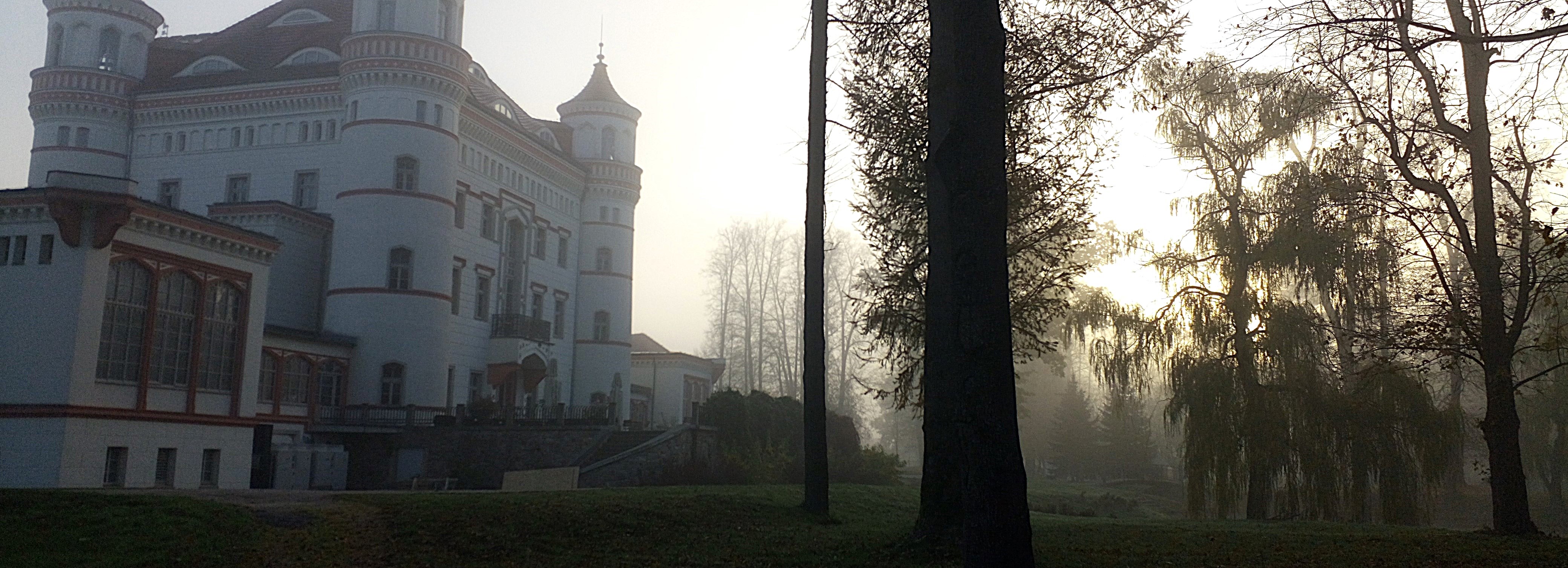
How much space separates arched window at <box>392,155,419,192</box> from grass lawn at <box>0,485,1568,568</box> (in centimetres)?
Result: 2392

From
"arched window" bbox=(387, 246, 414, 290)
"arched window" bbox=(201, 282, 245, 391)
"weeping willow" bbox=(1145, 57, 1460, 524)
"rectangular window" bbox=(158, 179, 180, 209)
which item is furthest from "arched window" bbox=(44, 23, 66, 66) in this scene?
"weeping willow" bbox=(1145, 57, 1460, 524)

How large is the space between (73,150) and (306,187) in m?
9.65

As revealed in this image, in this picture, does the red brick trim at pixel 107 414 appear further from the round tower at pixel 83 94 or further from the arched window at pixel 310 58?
the arched window at pixel 310 58

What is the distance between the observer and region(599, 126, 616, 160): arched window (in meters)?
54.2

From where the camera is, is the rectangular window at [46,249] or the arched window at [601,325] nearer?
the rectangular window at [46,249]

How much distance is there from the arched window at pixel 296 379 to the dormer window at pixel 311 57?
1430 centimetres

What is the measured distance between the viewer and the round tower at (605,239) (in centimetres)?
5125

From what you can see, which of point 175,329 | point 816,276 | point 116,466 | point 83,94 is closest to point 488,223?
point 83,94

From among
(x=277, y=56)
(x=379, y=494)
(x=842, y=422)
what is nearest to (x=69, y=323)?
(x=379, y=494)

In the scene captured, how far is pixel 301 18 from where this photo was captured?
47.0 meters

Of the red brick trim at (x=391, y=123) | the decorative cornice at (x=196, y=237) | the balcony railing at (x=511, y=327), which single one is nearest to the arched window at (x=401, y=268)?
the red brick trim at (x=391, y=123)

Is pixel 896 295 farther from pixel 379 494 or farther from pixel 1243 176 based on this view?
pixel 1243 176

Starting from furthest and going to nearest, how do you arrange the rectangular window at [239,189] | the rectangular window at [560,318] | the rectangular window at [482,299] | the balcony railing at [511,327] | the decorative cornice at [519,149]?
the rectangular window at [560,318], the balcony railing at [511,327], the rectangular window at [482,299], the decorative cornice at [519,149], the rectangular window at [239,189]

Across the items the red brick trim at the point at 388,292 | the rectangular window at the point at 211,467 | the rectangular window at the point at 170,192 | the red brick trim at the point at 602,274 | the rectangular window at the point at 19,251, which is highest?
the rectangular window at the point at 170,192
